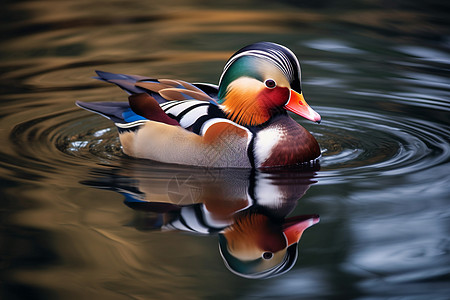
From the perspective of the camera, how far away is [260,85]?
675cm

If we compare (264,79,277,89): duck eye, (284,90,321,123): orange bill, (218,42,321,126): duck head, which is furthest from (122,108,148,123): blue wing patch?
(284,90,321,123): orange bill

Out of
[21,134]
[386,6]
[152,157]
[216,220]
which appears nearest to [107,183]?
[152,157]

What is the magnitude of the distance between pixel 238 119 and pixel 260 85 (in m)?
0.36

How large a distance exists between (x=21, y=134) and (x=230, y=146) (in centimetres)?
238

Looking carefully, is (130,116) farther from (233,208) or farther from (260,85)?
(233,208)

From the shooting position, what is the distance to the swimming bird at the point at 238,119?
6.68m

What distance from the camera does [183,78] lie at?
9.91m

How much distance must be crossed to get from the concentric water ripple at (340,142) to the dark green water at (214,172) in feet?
0.07

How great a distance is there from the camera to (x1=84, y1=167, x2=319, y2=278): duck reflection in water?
520 cm

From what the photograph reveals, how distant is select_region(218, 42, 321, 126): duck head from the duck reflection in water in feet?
1.75

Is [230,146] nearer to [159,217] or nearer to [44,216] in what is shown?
[159,217]

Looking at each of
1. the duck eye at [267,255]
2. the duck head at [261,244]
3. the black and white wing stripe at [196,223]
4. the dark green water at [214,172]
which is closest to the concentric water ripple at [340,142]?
the dark green water at [214,172]

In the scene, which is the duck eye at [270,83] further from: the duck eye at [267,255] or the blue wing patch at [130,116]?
the duck eye at [267,255]

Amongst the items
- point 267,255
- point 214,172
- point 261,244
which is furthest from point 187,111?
point 267,255
